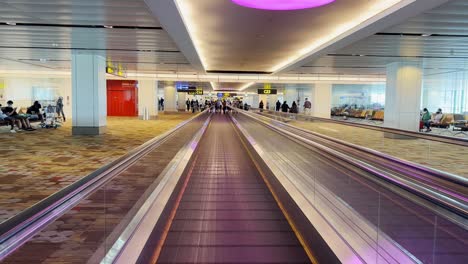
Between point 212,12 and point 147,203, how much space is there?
7555mm

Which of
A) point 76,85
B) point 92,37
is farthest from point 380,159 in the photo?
point 76,85

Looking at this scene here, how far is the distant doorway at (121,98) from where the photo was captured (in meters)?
36.7

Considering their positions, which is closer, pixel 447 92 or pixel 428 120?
pixel 428 120

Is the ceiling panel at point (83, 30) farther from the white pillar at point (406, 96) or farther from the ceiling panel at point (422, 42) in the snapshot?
the white pillar at point (406, 96)

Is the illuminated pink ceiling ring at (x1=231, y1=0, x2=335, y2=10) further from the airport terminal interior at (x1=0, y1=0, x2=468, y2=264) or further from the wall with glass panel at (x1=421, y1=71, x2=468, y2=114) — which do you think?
the wall with glass panel at (x1=421, y1=71, x2=468, y2=114)

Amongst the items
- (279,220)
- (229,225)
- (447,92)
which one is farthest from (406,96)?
(229,225)

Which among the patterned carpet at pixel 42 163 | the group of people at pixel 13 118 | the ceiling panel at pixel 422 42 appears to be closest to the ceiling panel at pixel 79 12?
the patterned carpet at pixel 42 163

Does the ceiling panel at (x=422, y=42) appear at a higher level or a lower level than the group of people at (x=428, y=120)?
higher

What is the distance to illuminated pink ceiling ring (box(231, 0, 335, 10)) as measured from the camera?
31.9 ft

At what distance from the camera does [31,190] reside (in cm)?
670

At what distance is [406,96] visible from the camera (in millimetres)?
18891

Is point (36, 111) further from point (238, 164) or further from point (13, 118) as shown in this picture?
point (238, 164)

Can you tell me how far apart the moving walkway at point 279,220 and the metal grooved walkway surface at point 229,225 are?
0.02 meters

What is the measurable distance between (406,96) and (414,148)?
7375 mm
